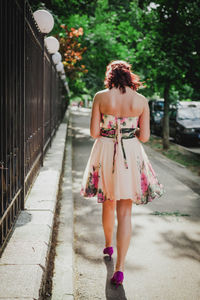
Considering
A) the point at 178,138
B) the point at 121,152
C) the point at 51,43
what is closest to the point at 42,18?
the point at 51,43

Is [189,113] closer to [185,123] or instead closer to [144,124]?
[185,123]

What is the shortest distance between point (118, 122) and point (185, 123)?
43.9 ft

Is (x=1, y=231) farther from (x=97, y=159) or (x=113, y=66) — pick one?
(x=113, y=66)

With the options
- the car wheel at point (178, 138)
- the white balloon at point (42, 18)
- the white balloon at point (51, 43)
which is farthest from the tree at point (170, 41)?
the white balloon at point (42, 18)

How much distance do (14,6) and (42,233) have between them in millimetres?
2203

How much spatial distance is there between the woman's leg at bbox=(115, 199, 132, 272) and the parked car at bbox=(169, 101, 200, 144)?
42.0 feet

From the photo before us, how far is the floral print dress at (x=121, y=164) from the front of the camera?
328 cm

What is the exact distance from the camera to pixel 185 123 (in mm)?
16156

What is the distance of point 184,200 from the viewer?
625cm

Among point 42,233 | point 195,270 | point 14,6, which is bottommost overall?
point 195,270

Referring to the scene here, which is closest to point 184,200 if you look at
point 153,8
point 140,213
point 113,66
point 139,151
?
point 140,213

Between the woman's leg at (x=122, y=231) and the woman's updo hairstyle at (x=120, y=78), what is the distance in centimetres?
105

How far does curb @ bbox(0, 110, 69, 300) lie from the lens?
2416 mm

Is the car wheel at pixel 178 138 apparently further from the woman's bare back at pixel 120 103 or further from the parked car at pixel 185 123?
the woman's bare back at pixel 120 103
